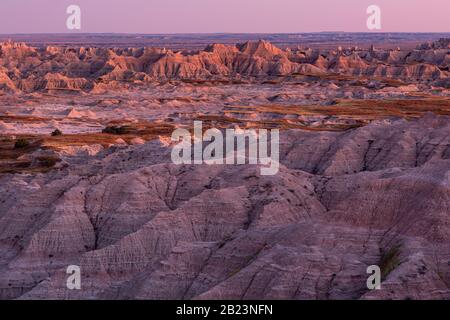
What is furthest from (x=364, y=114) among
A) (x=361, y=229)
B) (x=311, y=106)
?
(x=361, y=229)

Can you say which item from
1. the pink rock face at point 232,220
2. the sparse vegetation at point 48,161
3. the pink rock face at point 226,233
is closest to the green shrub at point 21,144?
the pink rock face at point 232,220

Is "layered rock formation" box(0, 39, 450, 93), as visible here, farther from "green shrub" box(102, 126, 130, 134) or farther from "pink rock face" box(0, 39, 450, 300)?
"pink rock face" box(0, 39, 450, 300)

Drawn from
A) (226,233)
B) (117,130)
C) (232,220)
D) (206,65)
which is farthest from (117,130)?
(206,65)

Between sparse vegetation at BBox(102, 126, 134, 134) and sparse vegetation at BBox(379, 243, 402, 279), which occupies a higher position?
sparse vegetation at BBox(379, 243, 402, 279)

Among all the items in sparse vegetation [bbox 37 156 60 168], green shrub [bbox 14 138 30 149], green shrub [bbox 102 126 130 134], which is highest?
sparse vegetation [bbox 37 156 60 168]

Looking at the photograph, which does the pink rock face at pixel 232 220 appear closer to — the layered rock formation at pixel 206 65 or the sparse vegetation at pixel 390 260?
the sparse vegetation at pixel 390 260

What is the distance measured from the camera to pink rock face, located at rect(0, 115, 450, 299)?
23.8 m

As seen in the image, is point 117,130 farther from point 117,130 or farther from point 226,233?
point 226,233

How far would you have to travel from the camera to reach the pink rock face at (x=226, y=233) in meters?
23.8

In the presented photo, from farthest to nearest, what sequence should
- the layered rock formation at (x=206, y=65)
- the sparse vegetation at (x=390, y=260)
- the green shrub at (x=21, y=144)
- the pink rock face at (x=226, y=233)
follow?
the layered rock formation at (x=206, y=65)
the green shrub at (x=21, y=144)
the sparse vegetation at (x=390, y=260)
the pink rock face at (x=226, y=233)

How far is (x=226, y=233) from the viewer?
111ft

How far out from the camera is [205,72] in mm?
180875

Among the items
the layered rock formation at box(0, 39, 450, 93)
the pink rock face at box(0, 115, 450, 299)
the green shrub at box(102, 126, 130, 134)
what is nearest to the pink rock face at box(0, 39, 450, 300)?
the pink rock face at box(0, 115, 450, 299)
